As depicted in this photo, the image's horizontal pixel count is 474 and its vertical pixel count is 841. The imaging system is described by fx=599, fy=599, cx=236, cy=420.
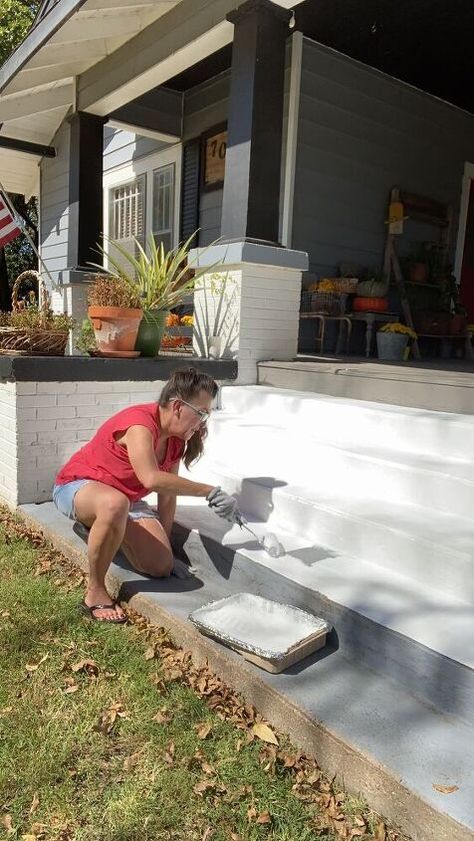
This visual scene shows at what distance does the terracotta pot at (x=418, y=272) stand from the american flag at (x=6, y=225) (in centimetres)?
425

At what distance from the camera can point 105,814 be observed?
1537 millimetres

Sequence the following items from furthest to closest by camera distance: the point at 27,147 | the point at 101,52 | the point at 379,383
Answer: the point at 27,147 < the point at 101,52 < the point at 379,383

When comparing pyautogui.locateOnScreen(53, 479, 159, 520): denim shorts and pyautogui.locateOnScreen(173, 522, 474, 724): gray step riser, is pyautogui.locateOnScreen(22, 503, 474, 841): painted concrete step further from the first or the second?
pyautogui.locateOnScreen(53, 479, 159, 520): denim shorts

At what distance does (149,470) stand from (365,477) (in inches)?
40.2

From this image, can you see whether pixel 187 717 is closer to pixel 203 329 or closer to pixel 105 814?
pixel 105 814

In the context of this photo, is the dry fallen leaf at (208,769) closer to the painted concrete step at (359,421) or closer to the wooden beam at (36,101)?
the painted concrete step at (359,421)

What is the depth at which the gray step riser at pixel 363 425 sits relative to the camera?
271cm

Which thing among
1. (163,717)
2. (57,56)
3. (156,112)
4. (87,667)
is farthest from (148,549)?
(156,112)

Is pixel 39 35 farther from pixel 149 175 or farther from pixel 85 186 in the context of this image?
pixel 149 175

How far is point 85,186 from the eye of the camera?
6574 millimetres

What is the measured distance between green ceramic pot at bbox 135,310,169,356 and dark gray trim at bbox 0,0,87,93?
2.22 m

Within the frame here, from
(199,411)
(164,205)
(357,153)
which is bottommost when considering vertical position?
(199,411)

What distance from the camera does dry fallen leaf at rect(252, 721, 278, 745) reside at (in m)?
1.77

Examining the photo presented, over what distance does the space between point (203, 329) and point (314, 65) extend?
10.5 feet
